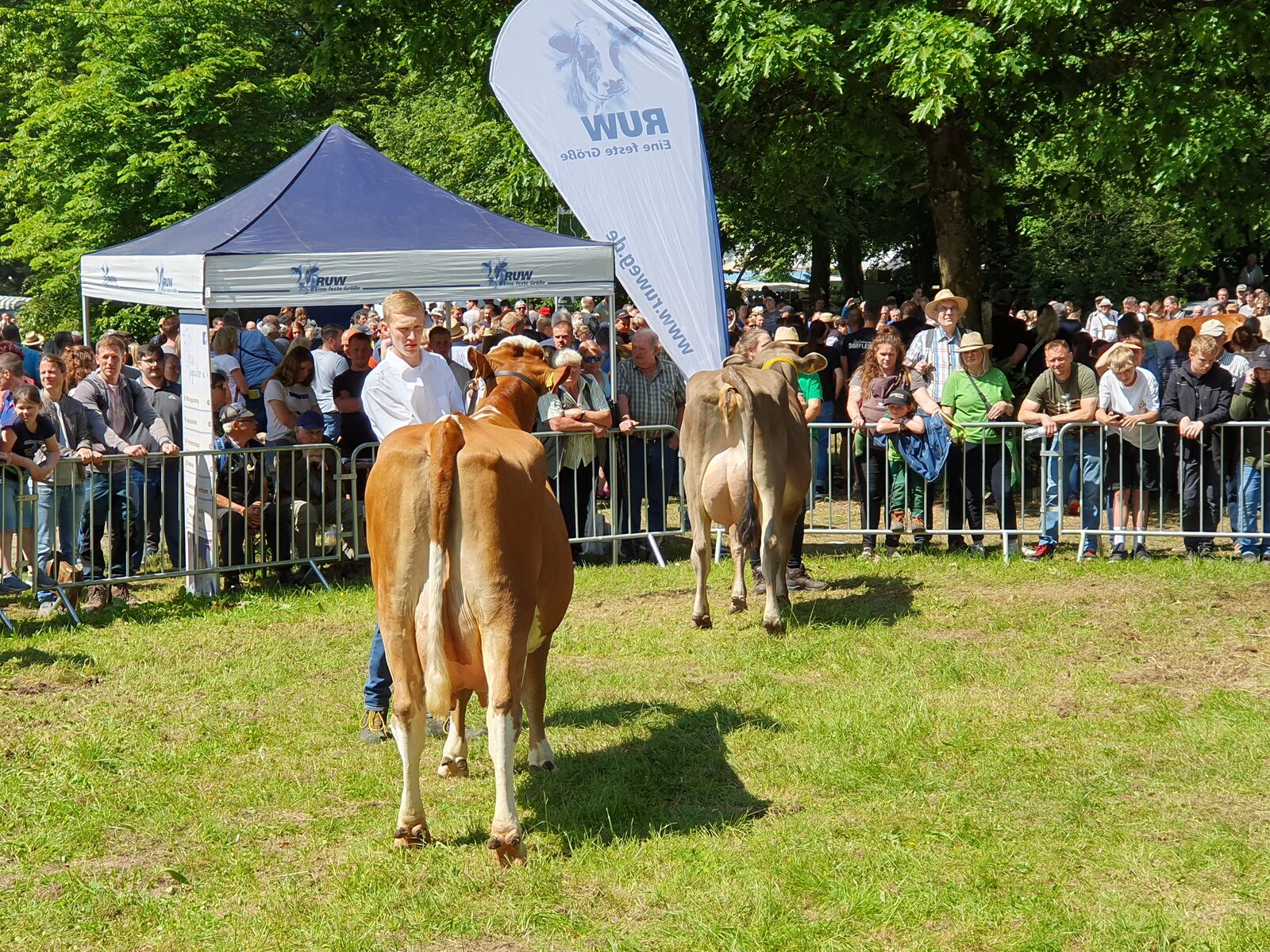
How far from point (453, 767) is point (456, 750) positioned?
83 millimetres

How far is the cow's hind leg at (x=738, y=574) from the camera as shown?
9.16 metres

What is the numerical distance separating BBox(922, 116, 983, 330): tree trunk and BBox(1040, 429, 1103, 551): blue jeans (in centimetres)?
421

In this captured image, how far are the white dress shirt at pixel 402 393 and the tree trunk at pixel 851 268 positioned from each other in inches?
1153

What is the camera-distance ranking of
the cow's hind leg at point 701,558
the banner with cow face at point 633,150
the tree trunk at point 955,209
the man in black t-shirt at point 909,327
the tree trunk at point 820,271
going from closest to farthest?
the cow's hind leg at point 701,558 → the banner with cow face at point 633,150 → the tree trunk at point 955,209 → the man in black t-shirt at point 909,327 → the tree trunk at point 820,271

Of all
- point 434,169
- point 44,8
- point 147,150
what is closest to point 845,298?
point 434,169

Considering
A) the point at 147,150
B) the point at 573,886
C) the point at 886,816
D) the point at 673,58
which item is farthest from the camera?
the point at 147,150

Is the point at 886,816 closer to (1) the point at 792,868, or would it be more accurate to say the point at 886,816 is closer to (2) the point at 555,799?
(1) the point at 792,868

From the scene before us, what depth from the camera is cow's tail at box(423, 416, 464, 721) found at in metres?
5.35

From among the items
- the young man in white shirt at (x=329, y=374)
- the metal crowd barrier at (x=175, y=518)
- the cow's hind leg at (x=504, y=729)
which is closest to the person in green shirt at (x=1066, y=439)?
the metal crowd barrier at (x=175, y=518)

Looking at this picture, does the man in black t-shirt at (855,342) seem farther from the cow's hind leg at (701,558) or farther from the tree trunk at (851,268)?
the tree trunk at (851,268)

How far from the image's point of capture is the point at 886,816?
5.93 meters

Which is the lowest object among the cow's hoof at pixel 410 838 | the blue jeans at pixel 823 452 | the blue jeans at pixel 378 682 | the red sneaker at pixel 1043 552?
the cow's hoof at pixel 410 838

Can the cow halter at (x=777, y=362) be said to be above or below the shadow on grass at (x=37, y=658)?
above

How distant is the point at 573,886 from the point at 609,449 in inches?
276
